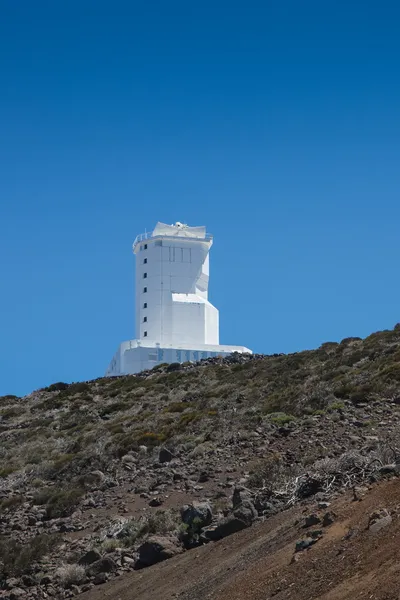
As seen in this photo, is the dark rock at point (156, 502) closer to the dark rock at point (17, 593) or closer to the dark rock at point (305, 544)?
the dark rock at point (17, 593)

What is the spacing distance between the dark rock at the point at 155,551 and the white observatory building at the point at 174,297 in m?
50.0

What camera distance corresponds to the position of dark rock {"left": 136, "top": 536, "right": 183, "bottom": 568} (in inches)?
609

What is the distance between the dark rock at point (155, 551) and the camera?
15.5 metres

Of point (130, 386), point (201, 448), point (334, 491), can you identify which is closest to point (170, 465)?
point (201, 448)

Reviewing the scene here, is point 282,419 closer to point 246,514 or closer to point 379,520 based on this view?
point 246,514

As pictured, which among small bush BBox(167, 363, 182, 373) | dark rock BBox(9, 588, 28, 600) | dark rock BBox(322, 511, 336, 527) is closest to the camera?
dark rock BBox(322, 511, 336, 527)

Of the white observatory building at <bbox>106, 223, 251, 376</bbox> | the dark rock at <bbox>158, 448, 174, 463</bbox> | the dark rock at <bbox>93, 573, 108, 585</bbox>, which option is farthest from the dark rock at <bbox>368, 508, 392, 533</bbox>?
the white observatory building at <bbox>106, 223, 251, 376</bbox>

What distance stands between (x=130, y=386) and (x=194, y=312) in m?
27.7

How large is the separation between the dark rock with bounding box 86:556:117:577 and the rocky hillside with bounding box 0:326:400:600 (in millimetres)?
20

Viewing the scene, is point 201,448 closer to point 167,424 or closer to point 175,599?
point 167,424

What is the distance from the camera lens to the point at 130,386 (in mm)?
42062

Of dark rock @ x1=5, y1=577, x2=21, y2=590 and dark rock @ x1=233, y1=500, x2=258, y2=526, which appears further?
dark rock @ x1=5, y1=577, x2=21, y2=590

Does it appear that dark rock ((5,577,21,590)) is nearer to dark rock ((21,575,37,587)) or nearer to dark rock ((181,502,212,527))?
dark rock ((21,575,37,587))

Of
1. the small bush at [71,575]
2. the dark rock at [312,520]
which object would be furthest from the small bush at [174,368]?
the dark rock at [312,520]
